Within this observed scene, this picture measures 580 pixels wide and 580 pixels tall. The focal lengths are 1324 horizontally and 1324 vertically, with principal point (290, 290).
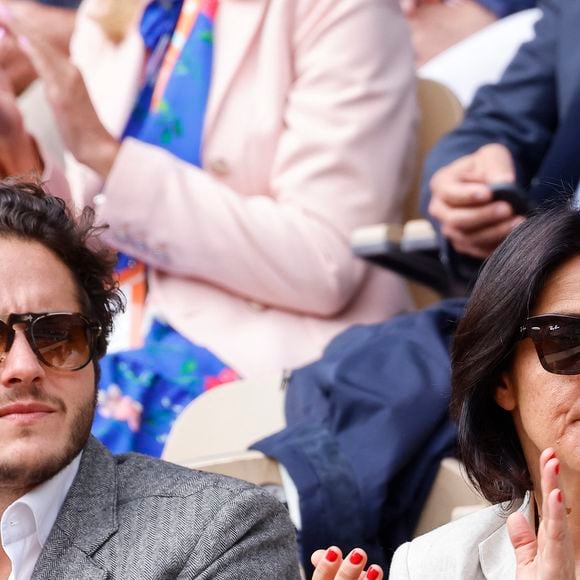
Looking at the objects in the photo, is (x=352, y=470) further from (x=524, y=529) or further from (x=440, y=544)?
(x=524, y=529)

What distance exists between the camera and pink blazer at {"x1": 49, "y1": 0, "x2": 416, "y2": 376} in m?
3.07

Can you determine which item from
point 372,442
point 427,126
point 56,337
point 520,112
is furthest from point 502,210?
point 56,337

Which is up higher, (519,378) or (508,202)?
(519,378)

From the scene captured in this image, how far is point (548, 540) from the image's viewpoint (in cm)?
146

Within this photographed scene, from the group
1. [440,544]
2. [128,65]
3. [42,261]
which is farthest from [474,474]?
[128,65]

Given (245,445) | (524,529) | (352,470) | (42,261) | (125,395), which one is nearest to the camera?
(524,529)

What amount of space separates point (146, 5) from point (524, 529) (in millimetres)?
2338

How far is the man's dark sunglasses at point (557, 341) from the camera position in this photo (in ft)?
5.72

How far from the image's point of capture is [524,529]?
1.50 m

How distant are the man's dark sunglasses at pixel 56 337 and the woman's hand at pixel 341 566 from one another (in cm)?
57

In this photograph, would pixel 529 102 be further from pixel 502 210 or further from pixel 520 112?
pixel 502 210

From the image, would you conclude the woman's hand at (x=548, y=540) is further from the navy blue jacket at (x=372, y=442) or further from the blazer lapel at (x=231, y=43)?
the blazer lapel at (x=231, y=43)

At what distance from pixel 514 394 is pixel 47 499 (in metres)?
0.70

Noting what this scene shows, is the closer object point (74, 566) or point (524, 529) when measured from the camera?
point (524, 529)
